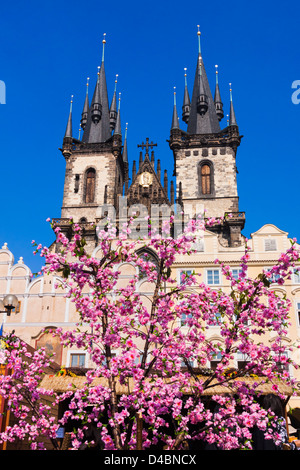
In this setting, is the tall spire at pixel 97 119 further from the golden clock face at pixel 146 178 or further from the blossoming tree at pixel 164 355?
the blossoming tree at pixel 164 355

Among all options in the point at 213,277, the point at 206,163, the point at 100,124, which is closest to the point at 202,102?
the point at 206,163

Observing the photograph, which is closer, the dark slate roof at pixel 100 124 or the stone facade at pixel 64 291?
the stone facade at pixel 64 291

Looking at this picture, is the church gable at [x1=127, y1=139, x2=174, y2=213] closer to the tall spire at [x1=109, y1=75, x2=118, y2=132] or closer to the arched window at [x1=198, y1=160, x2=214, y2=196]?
the arched window at [x1=198, y1=160, x2=214, y2=196]

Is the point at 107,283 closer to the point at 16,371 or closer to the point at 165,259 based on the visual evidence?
the point at 165,259

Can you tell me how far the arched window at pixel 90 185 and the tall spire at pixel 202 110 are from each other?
10611mm

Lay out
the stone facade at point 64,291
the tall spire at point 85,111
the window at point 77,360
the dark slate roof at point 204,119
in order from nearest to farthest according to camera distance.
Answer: the window at point 77,360, the stone facade at point 64,291, the dark slate roof at point 204,119, the tall spire at point 85,111

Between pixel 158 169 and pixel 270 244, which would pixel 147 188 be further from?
pixel 270 244

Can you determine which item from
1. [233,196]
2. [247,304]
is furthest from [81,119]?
[247,304]

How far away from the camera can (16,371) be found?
848cm

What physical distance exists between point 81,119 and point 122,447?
164ft

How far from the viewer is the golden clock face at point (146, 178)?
155 feet

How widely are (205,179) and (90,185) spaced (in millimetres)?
11171

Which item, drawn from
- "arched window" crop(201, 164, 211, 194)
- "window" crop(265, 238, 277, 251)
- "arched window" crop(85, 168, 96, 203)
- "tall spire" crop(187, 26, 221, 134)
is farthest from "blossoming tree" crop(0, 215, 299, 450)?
"tall spire" crop(187, 26, 221, 134)

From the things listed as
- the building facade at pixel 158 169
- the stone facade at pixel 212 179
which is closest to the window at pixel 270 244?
the building facade at pixel 158 169
